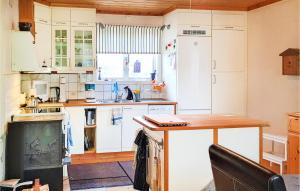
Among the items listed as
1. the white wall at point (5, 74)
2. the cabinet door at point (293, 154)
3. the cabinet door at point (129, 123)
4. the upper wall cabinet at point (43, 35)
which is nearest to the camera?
the white wall at point (5, 74)

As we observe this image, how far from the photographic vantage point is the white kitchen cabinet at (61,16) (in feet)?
18.8

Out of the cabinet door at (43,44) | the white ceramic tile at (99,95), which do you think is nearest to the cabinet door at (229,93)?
the white ceramic tile at (99,95)

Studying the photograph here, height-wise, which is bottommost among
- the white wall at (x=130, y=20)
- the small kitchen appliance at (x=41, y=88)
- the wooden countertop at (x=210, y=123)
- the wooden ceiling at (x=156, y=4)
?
the wooden countertop at (x=210, y=123)

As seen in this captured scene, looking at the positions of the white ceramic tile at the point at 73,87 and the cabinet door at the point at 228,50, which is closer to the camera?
the cabinet door at the point at 228,50

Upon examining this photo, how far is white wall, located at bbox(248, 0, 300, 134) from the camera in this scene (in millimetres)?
4984

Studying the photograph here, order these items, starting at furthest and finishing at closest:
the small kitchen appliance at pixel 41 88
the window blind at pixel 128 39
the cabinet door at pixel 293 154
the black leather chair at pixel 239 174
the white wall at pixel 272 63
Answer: the window blind at pixel 128 39 → the small kitchen appliance at pixel 41 88 → the white wall at pixel 272 63 → the cabinet door at pixel 293 154 → the black leather chair at pixel 239 174

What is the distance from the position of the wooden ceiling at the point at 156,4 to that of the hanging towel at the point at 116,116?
1.68 meters

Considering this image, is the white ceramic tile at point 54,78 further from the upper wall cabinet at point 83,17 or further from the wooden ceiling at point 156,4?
the wooden ceiling at point 156,4

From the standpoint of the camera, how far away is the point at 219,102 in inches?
238

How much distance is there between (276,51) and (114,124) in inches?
107

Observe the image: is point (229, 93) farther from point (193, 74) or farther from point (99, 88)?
point (99, 88)

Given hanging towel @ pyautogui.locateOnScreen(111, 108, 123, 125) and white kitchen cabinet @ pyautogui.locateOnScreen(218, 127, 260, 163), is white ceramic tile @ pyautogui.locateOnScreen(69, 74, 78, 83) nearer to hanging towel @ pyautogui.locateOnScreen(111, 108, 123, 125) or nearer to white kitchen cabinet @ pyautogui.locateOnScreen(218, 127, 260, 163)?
hanging towel @ pyautogui.locateOnScreen(111, 108, 123, 125)

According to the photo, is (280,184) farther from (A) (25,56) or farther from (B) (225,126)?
(A) (25,56)

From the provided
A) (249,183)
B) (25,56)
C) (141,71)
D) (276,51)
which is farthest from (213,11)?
(249,183)
